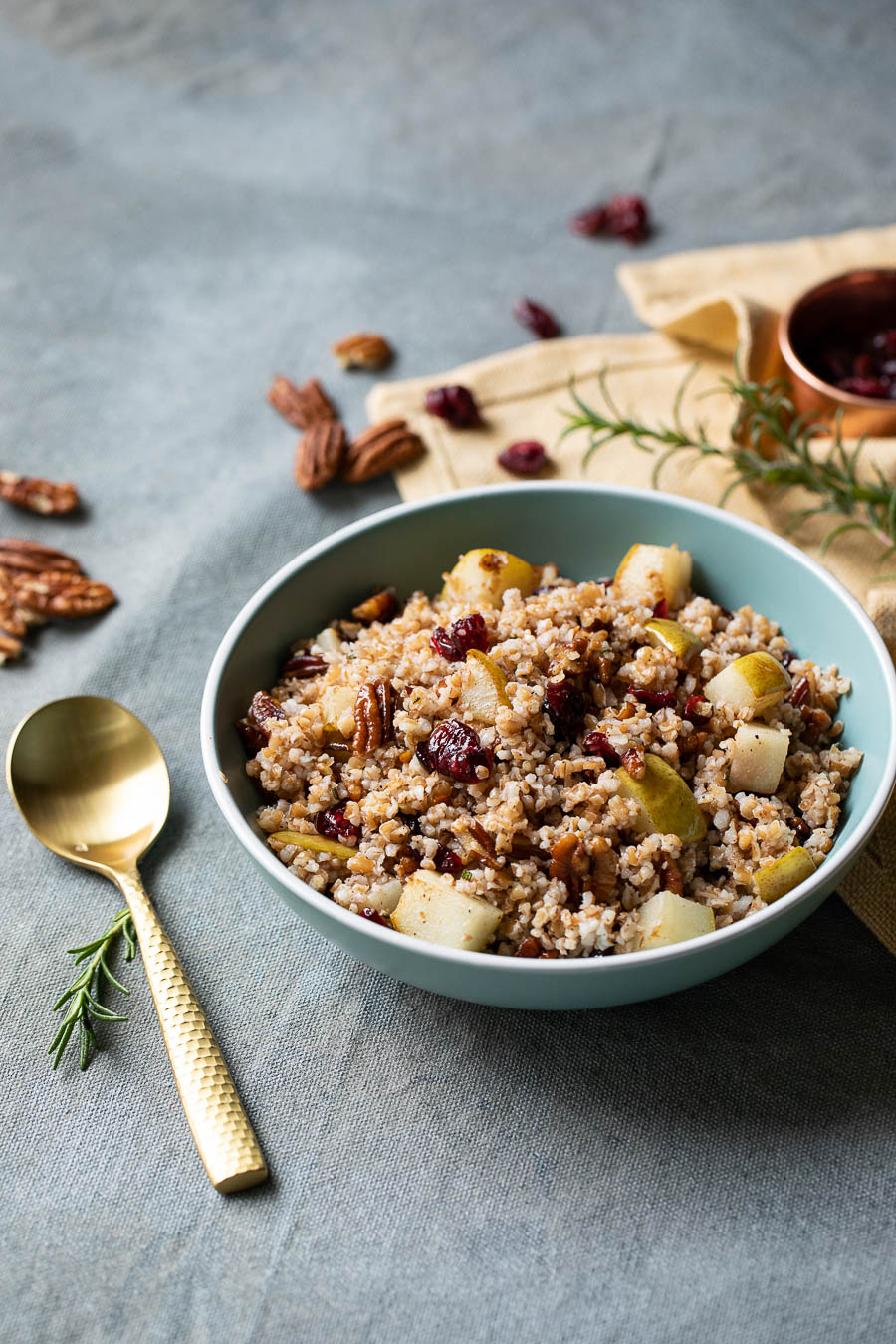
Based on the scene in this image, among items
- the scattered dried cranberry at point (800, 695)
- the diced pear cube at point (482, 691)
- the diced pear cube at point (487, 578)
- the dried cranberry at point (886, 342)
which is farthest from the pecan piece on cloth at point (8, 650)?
the dried cranberry at point (886, 342)

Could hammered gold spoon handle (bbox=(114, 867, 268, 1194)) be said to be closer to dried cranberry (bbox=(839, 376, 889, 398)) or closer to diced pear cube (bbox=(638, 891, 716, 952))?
diced pear cube (bbox=(638, 891, 716, 952))

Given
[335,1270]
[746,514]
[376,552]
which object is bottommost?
[335,1270]

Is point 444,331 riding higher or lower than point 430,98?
lower

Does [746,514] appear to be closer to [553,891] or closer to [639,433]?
[639,433]

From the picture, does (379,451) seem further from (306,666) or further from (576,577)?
(306,666)

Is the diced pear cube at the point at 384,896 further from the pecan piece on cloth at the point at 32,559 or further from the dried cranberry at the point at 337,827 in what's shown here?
the pecan piece on cloth at the point at 32,559

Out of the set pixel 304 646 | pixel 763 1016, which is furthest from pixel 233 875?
pixel 763 1016
